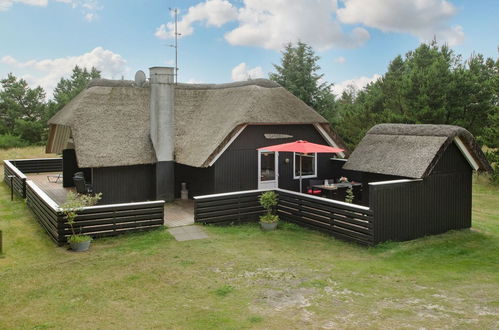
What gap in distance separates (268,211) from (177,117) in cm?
627

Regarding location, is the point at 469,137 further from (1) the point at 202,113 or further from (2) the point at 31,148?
(2) the point at 31,148

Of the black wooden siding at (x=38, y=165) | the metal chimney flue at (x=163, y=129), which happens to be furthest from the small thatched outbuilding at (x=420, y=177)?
the black wooden siding at (x=38, y=165)

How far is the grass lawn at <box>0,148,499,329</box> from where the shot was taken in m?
7.29

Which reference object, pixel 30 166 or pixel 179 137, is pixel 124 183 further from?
pixel 30 166

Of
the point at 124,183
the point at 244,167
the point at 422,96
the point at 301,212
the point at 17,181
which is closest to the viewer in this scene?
the point at 301,212

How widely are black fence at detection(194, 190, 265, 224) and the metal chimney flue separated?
377cm

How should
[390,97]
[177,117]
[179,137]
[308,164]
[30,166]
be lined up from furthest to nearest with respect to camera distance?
[390,97] → [30,166] → [177,117] → [308,164] → [179,137]

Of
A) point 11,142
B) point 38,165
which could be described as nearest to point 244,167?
point 38,165

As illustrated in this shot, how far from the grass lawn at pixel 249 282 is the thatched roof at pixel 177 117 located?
362cm

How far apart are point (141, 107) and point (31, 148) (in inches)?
1050

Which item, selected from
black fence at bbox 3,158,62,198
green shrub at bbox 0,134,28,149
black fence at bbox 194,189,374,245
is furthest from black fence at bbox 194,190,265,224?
green shrub at bbox 0,134,28,149

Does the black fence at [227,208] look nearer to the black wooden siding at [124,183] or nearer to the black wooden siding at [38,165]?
the black wooden siding at [124,183]

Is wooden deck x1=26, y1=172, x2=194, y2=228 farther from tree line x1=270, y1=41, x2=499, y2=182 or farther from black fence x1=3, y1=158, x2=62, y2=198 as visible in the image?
tree line x1=270, y1=41, x2=499, y2=182

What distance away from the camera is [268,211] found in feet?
45.2
